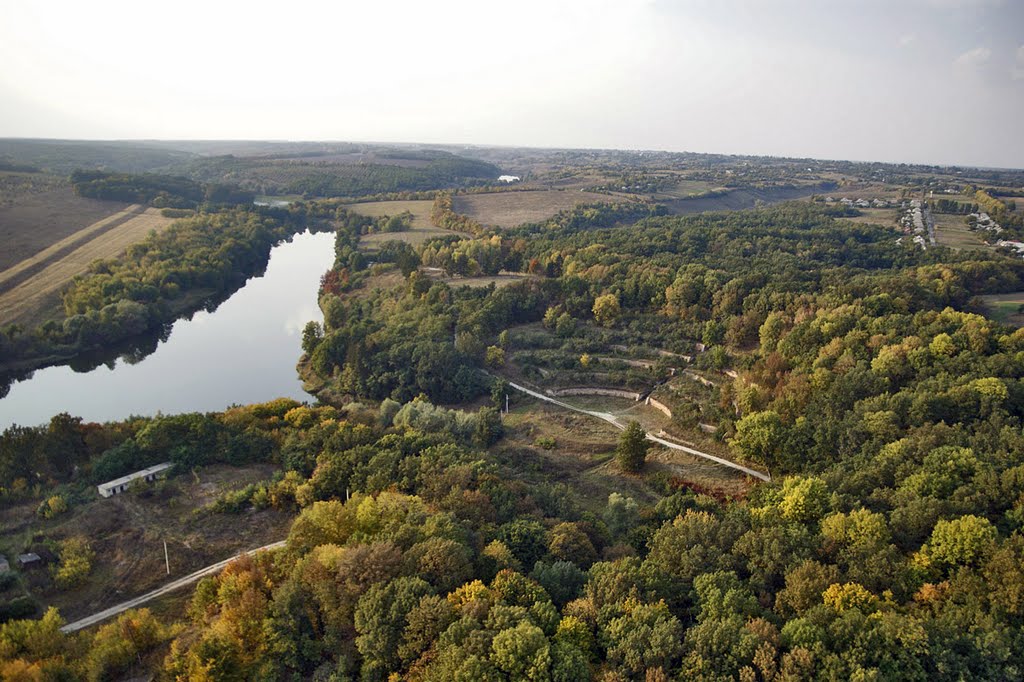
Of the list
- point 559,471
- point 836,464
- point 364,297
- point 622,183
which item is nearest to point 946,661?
point 836,464

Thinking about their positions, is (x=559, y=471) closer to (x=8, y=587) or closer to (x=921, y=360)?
(x=921, y=360)

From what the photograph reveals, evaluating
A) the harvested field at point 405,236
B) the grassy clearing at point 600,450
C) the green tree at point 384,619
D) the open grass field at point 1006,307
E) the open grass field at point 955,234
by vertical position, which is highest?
the open grass field at point 955,234

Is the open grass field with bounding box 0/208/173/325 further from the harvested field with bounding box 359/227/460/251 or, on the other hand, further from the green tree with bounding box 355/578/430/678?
the green tree with bounding box 355/578/430/678

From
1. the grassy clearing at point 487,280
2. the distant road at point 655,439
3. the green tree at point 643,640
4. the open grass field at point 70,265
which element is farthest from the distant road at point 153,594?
the open grass field at point 70,265

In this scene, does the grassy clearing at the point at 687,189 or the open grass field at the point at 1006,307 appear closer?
the open grass field at the point at 1006,307

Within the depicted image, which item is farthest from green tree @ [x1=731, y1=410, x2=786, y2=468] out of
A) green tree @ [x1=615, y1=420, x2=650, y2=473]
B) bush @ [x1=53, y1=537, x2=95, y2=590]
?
bush @ [x1=53, y1=537, x2=95, y2=590]

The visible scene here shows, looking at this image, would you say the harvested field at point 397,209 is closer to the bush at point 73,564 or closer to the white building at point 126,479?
the white building at point 126,479

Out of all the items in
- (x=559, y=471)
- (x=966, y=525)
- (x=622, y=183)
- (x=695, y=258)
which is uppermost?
(x=622, y=183)
